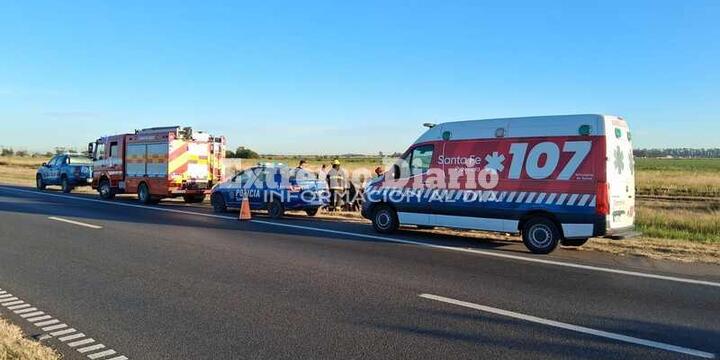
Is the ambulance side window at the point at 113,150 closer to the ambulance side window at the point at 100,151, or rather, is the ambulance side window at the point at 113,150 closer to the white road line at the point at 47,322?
the ambulance side window at the point at 100,151

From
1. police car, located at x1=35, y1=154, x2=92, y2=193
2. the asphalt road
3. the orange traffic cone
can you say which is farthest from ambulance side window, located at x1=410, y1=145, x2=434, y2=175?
police car, located at x1=35, y1=154, x2=92, y2=193

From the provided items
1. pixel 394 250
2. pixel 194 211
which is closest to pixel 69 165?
pixel 194 211

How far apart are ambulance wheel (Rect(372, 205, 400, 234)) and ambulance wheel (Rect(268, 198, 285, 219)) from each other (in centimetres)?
423

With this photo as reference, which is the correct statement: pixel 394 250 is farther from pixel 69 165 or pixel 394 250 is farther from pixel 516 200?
pixel 69 165

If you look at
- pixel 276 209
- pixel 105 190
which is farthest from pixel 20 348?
pixel 105 190

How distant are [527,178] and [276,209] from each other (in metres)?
8.15

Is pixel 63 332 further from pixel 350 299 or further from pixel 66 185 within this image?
pixel 66 185

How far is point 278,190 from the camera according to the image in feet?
54.3

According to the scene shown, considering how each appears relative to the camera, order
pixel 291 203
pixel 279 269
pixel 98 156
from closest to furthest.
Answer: pixel 279 269 < pixel 291 203 < pixel 98 156

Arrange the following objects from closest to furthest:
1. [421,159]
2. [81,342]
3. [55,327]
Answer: [81,342] → [55,327] → [421,159]

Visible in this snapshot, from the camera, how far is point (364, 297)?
6734 mm

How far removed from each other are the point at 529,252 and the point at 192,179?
14.3 metres

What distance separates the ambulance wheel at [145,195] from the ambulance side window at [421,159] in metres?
12.9

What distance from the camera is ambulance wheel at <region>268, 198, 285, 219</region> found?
646 inches
